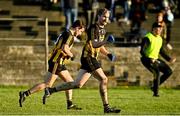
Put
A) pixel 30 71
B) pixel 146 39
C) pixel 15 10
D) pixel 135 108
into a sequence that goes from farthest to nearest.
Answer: pixel 15 10 → pixel 30 71 → pixel 146 39 → pixel 135 108

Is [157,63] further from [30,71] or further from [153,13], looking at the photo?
[153,13]

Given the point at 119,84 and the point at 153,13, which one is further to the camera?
the point at 153,13

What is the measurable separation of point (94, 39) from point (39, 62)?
9.24 meters

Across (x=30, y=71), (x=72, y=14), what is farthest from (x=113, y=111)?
(x=72, y=14)

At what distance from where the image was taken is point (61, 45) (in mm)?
17125

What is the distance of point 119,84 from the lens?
A: 84.8 ft

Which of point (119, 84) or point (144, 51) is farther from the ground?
point (144, 51)

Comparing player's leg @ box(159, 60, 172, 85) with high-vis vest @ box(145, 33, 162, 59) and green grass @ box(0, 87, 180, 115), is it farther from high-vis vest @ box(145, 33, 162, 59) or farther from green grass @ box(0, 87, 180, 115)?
green grass @ box(0, 87, 180, 115)

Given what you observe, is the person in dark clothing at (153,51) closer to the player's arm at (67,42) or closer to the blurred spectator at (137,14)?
the player's arm at (67,42)

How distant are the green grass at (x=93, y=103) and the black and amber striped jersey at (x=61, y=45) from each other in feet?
3.54

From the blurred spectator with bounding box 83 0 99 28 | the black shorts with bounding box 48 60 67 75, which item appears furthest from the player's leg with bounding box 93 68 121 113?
the blurred spectator with bounding box 83 0 99 28

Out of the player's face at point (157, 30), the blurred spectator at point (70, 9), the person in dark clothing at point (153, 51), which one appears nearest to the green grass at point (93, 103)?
the person in dark clothing at point (153, 51)

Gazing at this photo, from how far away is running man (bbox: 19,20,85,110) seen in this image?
1698cm

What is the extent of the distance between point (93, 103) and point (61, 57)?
6.19 ft
